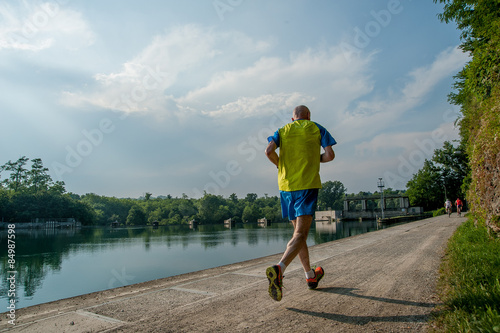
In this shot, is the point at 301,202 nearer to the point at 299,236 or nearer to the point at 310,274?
the point at 299,236

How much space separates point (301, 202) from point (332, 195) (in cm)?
16177

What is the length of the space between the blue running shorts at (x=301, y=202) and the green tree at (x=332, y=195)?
148938 mm

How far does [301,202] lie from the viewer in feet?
10.0

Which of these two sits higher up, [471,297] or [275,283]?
[275,283]

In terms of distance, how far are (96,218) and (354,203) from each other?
373 ft

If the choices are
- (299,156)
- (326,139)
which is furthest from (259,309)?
(326,139)

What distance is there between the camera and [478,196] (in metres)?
6.55

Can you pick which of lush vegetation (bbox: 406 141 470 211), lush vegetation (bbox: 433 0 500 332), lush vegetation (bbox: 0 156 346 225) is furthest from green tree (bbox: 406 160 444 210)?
lush vegetation (bbox: 433 0 500 332)

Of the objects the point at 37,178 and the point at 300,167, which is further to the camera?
the point at 37,178

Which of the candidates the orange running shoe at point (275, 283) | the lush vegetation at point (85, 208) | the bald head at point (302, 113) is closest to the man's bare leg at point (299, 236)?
the orange running shoe at point (275, 283)

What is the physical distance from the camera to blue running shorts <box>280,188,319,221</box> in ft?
9.91

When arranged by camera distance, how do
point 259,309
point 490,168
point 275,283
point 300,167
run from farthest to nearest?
point 490,168, point 300,167, point 259,309, point 275,283

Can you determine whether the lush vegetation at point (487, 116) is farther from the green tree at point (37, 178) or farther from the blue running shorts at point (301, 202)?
the green tree at point (37, 178)

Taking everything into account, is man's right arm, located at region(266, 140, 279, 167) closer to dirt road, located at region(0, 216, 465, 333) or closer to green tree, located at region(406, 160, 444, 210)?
dirt road, located at region(0, 216, 465, 333)
